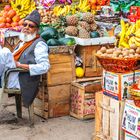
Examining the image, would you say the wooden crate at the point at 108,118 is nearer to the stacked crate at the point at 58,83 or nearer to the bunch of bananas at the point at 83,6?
the stacked crate at the point at 58,83

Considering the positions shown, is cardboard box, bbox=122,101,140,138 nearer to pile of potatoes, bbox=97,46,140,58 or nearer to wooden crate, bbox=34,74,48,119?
pile of potatoes, bbox=97,46,140,58

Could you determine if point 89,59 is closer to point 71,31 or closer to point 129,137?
point 71,31

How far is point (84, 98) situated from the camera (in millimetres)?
5707

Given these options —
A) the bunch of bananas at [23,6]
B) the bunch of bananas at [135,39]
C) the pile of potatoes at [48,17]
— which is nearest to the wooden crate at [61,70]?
the bunch of bananas at [135,39]

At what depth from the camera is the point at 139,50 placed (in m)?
4.49

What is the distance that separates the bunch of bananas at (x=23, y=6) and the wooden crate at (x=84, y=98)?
12.0 feet

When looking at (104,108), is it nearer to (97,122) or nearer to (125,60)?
(97,122)

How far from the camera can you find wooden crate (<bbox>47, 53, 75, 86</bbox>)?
5801 millimetres

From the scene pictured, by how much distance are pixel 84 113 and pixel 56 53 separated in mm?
880

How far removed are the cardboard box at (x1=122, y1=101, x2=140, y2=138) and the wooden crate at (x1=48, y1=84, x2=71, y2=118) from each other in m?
1.65

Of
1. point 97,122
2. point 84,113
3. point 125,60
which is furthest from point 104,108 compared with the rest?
point 84,113

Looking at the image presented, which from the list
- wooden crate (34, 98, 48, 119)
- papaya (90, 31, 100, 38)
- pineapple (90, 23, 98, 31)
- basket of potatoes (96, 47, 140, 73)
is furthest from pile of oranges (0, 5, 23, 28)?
basket of potatoes (96, 47, 140, 73)

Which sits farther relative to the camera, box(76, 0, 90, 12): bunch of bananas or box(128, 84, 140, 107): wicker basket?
box(76, 0, 90, 12): bunch of bananas

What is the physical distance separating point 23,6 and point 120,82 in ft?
17.1
